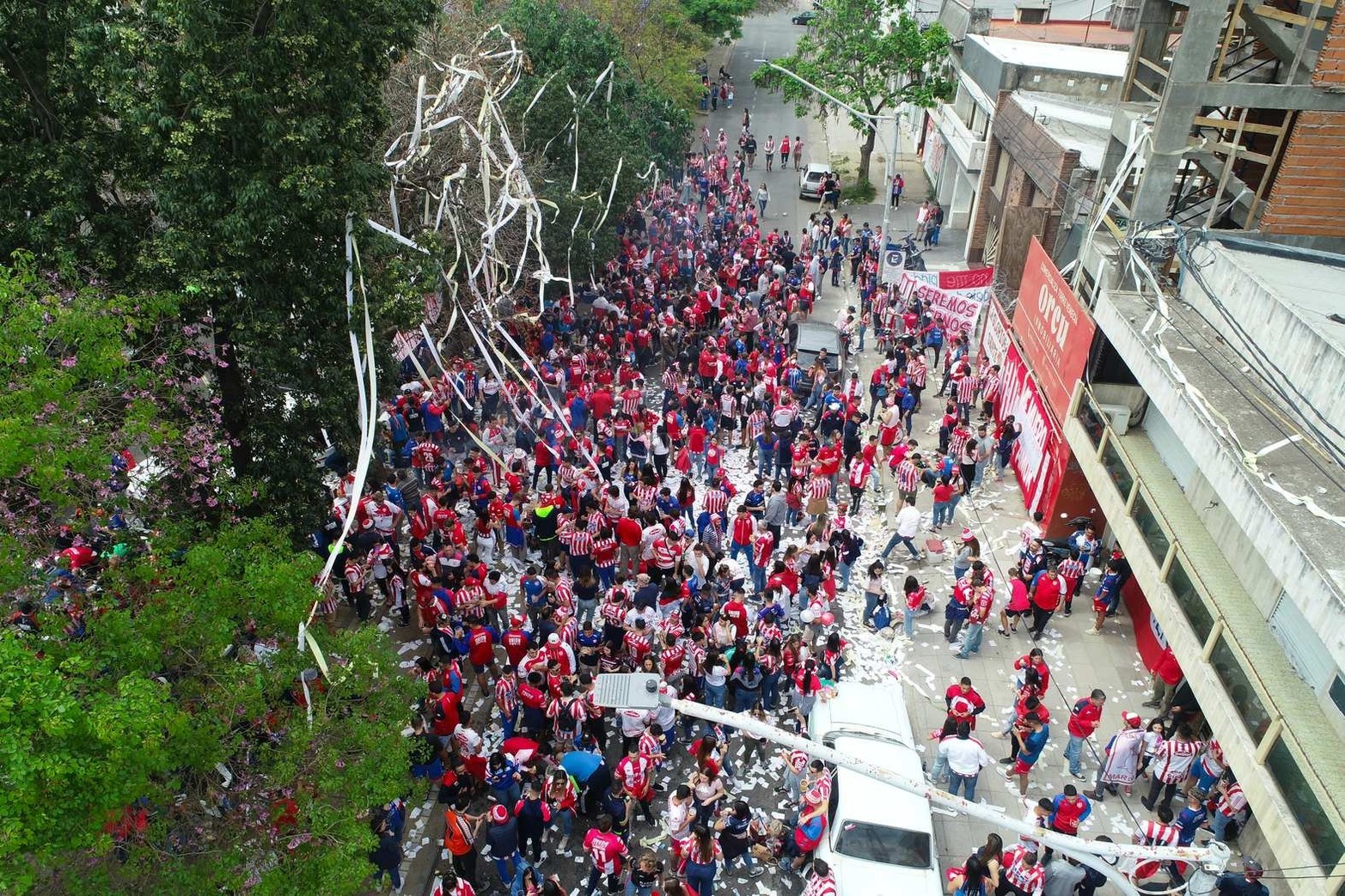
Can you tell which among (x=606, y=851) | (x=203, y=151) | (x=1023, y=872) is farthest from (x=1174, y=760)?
(x=203, y=151)

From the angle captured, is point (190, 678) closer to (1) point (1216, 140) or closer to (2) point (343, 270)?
(2) point (343, 270)

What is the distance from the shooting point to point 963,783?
37.6 ft

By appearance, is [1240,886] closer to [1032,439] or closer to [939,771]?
[939,771]

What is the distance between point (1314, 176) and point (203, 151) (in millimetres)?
14823

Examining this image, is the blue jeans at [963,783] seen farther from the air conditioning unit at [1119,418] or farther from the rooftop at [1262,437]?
the air conditioning unit at [1119,418]

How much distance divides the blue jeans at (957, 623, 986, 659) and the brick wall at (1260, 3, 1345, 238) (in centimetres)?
734

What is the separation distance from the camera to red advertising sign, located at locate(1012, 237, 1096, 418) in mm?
16422

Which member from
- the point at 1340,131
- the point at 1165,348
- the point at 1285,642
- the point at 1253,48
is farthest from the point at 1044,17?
the point at 1285,642

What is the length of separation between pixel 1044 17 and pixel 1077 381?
104 ft

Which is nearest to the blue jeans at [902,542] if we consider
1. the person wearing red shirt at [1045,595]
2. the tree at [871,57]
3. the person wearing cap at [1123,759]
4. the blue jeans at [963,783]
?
the person wearing red shirt at [1045,595]

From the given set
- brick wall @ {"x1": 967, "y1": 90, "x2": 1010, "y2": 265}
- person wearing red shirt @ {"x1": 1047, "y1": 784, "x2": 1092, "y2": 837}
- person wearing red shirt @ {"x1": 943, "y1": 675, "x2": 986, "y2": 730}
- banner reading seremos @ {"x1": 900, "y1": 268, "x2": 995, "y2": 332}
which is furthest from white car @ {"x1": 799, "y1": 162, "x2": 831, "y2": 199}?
person wearing red shirt @ {"x1": 1047, "y1": 784, "x2": 1092, "y2": 837}

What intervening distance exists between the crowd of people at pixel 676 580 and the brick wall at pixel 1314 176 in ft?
18.5

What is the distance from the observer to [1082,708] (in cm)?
1174

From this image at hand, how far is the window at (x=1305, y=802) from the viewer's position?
859 centimetres
